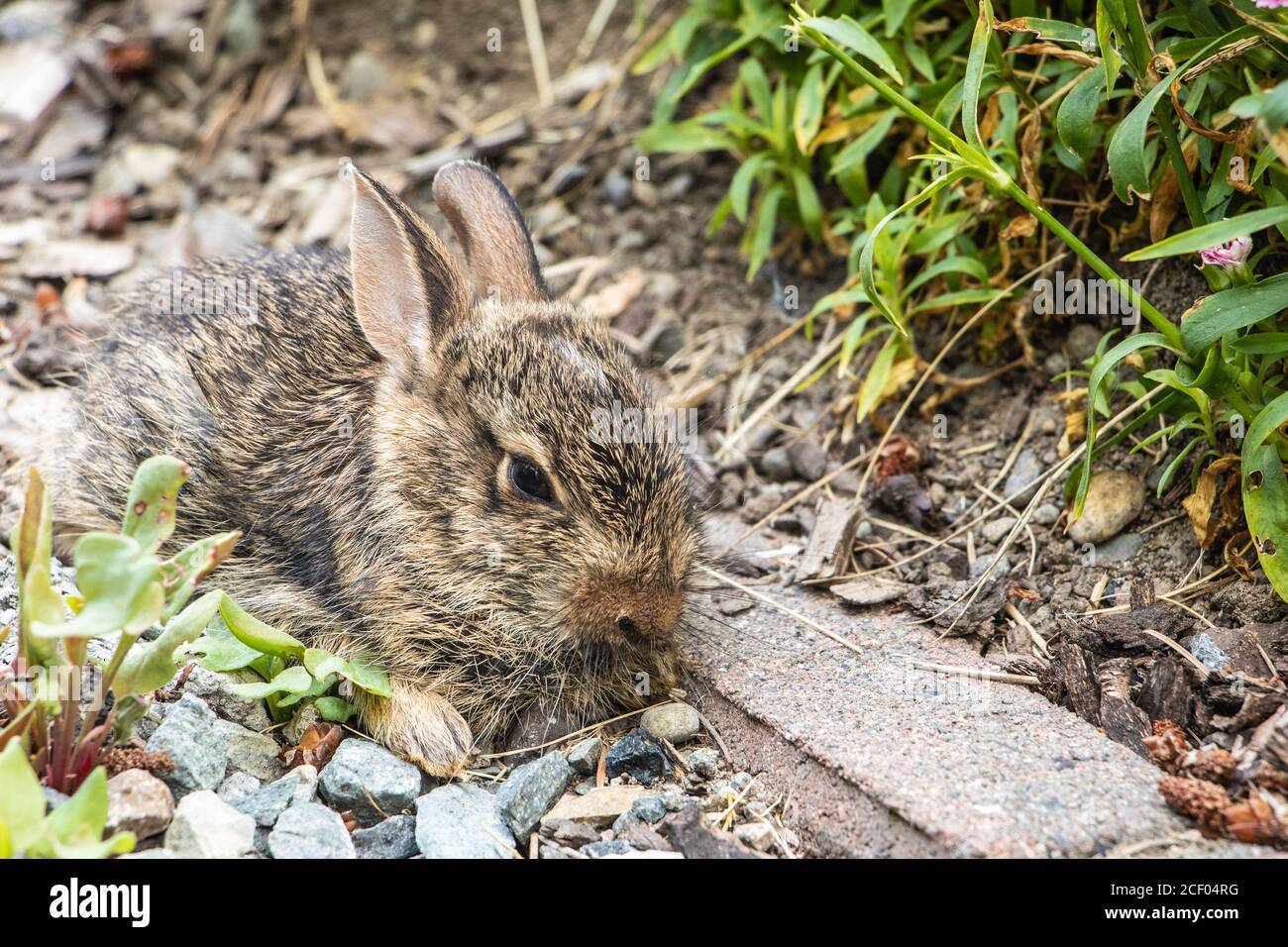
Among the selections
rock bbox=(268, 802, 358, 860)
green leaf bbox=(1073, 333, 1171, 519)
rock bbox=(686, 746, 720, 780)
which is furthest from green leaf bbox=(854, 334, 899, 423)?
rock bbox=(268, 802, 358, 860)

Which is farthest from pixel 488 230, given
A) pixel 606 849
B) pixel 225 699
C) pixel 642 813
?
pixel 606 849

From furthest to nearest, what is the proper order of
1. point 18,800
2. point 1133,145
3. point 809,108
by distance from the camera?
point 809,108 → point 1133,145 → point 18,800

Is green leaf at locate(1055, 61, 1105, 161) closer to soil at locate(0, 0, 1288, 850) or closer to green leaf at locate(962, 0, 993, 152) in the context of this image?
green leaf at locate(962, 0, 993, 152)

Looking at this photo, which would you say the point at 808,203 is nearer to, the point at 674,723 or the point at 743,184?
the point at 743,184

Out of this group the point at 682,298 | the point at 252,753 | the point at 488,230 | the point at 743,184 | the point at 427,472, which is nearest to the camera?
the point at 252,753

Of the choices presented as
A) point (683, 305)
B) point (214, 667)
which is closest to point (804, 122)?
point (683, 305)
